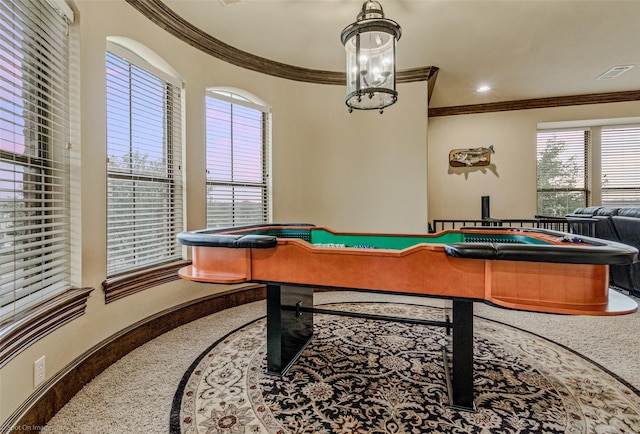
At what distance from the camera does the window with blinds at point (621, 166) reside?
544 centimetres

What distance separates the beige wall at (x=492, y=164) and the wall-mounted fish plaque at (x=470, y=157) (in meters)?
0.09

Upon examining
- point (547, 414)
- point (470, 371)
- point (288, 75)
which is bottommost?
point (547, 414)

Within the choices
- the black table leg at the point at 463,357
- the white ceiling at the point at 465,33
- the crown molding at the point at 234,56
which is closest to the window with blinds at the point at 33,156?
the crown molding at the point at 234,56

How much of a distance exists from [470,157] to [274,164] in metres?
3.87

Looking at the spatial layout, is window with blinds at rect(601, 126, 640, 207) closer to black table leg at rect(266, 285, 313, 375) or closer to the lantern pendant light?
the lantern pendant light

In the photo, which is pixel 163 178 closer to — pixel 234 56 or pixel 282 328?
pixel 234 56

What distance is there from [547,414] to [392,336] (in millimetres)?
1160

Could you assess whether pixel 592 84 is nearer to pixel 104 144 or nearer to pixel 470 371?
pixel 470 371

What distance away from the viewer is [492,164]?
18.5 feet

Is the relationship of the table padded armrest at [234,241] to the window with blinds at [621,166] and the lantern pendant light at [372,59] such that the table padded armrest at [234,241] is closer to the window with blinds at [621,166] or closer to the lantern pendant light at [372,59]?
the lantern pendant light at [372,59]

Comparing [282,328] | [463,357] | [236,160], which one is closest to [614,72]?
[463,357]

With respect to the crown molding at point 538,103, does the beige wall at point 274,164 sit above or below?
below

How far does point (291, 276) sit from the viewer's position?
171 centimetres

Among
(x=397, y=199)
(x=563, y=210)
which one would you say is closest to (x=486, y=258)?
(x=397, y=199)
